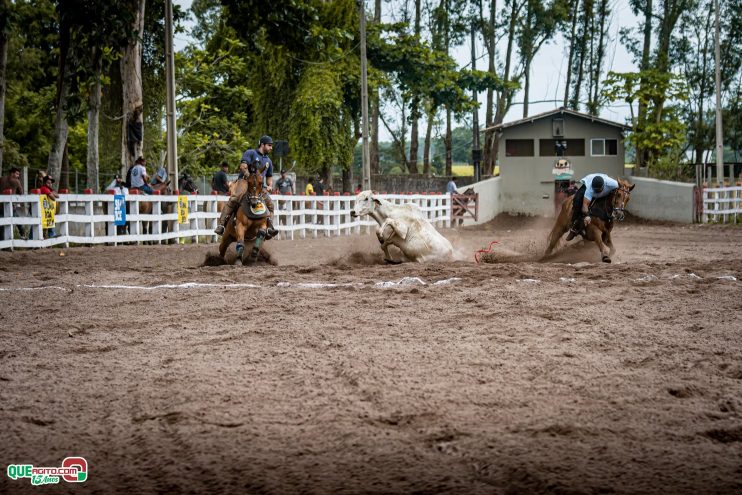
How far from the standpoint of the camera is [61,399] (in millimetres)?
5242

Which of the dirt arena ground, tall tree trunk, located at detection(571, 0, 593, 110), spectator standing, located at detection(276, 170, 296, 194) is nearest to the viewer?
the dirt arena ground

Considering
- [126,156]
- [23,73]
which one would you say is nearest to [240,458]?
[126,156]

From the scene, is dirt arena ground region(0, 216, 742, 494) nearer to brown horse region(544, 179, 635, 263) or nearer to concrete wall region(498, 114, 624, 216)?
brown horse region(544, 179, 635, 263)

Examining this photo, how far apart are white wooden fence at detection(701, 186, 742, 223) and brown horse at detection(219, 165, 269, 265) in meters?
24.7

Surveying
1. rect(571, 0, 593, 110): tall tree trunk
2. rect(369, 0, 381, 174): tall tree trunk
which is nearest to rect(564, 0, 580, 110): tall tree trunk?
rect(571, 0, 593, 110): tall tree trunk

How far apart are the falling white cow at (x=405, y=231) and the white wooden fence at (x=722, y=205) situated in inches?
882

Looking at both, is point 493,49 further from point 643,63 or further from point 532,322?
point 532,322

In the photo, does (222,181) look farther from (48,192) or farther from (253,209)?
(253,209)

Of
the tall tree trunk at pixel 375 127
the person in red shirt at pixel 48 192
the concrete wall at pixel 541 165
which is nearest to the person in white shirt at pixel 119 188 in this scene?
the person in red shirt at pixel 48 192

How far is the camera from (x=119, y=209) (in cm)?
1970

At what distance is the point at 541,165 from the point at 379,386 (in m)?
40.0

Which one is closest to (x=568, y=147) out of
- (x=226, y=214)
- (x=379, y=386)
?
(x=226, y=214)

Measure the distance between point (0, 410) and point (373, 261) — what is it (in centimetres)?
970

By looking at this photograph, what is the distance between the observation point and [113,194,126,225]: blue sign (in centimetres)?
1955
